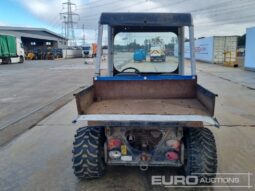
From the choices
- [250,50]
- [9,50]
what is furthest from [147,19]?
[9,50]

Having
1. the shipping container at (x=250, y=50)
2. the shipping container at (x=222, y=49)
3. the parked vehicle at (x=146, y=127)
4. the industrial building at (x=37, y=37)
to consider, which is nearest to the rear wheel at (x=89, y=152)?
the parked vehicle at (x=146, y=127)

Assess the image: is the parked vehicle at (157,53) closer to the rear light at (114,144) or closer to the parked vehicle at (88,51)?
the rear light at (114,144)

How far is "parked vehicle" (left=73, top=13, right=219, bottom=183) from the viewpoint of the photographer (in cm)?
364

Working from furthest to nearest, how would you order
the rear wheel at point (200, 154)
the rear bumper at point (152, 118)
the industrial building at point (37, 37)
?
the industrial building at point (37, 37), the rear wheel at point (200, 154), the rear bumper at point (152, 118)

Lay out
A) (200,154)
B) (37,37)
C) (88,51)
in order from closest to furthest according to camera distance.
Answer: (200,154), (37,37), (88,51)

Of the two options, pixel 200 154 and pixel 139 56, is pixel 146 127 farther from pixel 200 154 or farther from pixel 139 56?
pixel 139 56

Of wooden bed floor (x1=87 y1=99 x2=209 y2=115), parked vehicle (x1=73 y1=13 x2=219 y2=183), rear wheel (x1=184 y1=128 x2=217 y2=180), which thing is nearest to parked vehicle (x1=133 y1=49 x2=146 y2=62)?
parked vehicle (x1=73 y1=13 x2=219 y2=183)

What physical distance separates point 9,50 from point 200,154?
124ft

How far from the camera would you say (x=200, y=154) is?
381 cm

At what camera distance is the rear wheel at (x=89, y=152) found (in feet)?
12.8

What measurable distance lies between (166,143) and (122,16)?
2157 mm

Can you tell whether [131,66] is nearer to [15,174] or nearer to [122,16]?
[122,16]

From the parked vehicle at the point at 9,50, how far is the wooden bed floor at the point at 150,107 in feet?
113

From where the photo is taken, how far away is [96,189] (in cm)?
395
